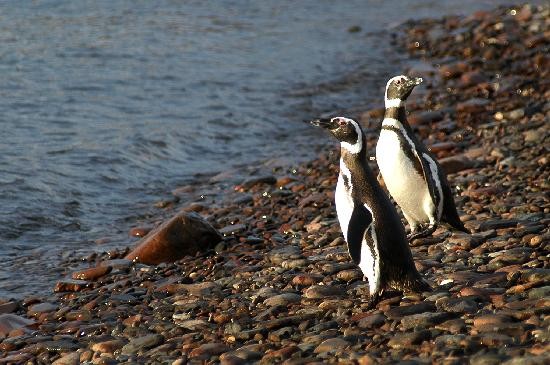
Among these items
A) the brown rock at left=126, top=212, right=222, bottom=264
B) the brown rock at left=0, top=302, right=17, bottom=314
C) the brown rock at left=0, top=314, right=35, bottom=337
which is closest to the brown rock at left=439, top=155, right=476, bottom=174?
the brown rock at left=126, top=212, right=222, bottom=264

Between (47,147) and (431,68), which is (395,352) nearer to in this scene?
(47,147)

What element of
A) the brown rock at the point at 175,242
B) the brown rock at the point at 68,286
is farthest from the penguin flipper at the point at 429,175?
the brown rock at the point at 68,286

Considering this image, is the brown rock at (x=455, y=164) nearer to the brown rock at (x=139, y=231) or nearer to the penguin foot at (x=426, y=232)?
the penguin foot at (x=426, y=232)

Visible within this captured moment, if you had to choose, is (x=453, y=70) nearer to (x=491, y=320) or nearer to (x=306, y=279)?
(x=306, y=279)

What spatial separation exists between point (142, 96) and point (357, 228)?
8774 mm

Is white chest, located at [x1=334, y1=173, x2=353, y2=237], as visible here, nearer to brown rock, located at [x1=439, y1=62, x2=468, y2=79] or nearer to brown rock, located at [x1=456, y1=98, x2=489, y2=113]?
brown rock, located at [x1=456, y1=98, x2=489, y2=113]

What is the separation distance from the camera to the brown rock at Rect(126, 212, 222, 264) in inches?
317

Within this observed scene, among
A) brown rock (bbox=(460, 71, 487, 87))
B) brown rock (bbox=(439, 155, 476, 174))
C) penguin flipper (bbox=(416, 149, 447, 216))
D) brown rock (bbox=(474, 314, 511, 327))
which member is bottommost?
brown rock (bbox=(474, 314, 511, 327))

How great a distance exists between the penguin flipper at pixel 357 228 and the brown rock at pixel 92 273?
256 cm

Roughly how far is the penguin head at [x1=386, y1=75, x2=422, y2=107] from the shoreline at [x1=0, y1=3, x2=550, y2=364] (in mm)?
1031

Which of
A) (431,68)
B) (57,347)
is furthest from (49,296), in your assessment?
(431,68)

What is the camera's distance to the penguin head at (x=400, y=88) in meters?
7.89

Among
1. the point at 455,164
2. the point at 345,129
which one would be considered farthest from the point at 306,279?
the point at 455,164

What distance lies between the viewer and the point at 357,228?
6.10m
